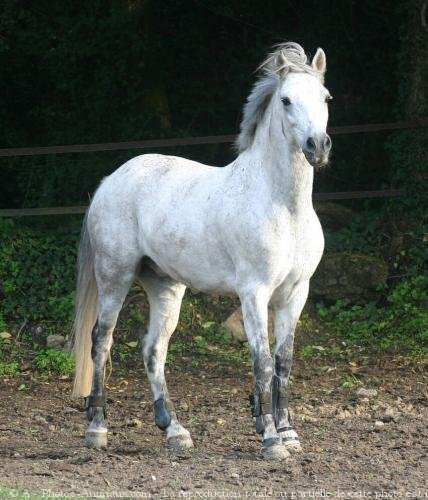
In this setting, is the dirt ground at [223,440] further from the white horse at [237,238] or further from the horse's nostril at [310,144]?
the horse's nostril at [310,144]

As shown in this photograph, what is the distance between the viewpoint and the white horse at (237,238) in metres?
5.38

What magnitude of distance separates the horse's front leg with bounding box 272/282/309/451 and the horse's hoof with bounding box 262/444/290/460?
0.80 feet

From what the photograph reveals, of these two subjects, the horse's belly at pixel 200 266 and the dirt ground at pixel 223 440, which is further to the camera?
the horse's belly at pixel 200 266

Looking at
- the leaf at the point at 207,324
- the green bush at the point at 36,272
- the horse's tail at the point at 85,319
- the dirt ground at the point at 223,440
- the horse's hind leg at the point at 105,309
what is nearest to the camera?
the dirt ground at the point at 223,440

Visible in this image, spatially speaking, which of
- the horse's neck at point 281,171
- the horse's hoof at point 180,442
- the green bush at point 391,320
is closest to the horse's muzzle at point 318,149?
the horse's neck at point 281,171

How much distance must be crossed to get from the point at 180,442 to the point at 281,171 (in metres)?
1.75

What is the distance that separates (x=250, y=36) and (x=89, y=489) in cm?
831

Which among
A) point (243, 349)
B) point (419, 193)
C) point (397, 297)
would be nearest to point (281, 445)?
point (243, 349)

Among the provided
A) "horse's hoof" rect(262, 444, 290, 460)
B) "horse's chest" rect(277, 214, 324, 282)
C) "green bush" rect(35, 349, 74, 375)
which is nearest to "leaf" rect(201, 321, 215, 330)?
"green bush" rect(35, 349, 74, 375)

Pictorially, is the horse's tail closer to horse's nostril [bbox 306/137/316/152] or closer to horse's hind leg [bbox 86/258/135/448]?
horse's hind leg [bbox 86/258/135/448]

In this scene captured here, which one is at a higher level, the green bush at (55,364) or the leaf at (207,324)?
the leaf at (207,324)

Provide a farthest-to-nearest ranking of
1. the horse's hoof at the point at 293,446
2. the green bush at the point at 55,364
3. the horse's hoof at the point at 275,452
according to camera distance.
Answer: the green bush at the point at 55,364 < the horse's hoof at the point at 293,446 < the horse's hoof at the point at 275,452

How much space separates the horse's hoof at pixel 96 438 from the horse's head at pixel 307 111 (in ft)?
7.28

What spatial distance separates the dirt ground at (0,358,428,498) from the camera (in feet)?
15.5
